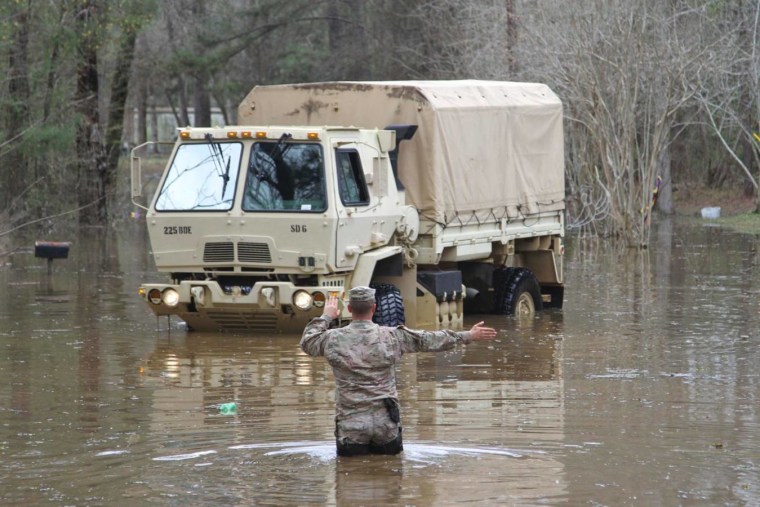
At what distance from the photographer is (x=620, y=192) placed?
3281cm

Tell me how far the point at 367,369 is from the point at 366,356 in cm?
8

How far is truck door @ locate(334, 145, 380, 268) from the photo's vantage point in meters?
16.2

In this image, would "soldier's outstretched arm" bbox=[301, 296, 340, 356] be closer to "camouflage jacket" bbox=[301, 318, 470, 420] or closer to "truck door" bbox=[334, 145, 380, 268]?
"camouflage jacket" bbox=[301, 318, 470, 420]

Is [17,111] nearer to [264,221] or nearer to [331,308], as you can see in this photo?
[264,221]

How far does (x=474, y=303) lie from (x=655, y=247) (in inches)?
536

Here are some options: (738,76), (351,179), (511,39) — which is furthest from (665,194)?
(351,179)

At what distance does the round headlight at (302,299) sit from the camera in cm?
1598

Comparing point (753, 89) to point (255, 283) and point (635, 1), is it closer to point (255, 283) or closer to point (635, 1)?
point (635, 1)

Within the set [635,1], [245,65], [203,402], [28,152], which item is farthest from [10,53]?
[203,402]

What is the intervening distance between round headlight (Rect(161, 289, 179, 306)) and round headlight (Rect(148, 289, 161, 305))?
0.22 feet

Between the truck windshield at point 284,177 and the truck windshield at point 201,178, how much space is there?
21cm

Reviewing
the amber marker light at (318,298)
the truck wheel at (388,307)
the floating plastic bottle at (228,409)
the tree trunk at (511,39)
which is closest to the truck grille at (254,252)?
the amber marker light at (318,298)

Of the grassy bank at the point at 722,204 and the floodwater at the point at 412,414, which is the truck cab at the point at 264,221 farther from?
the grassy bank at the point at 722,204

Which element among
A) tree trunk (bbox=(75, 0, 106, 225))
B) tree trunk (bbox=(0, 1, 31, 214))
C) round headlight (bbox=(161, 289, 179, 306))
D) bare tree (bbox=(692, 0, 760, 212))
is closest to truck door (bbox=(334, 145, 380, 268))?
round headlight (bbox=(161, 289, 179, 306))
